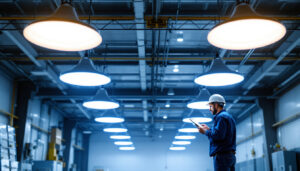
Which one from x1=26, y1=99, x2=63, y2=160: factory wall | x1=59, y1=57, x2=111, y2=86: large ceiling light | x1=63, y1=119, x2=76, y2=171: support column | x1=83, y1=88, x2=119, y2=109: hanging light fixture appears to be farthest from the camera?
x1=63, y1=119, x2=76, y2=171: support column

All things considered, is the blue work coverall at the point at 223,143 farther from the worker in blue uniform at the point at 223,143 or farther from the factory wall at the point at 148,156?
the factory wall at the point at 148,156

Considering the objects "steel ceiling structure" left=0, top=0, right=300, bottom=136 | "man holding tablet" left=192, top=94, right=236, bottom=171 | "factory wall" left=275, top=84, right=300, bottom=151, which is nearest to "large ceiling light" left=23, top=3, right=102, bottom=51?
"man holding tablet" left=192, top=94, right=236, bottom=171

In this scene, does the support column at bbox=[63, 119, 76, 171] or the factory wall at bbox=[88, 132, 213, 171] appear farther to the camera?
the factory wall at bbox=[88, 132, 213, 171]

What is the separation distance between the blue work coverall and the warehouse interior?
49.1 inches

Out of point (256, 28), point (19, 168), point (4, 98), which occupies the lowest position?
point (19, 168)

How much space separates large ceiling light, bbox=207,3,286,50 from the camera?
12.1 ft

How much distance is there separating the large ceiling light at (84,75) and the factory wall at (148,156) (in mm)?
21877

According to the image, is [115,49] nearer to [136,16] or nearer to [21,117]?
[136,16]

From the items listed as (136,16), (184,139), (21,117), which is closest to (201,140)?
(184,139)

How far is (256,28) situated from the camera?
3949 millimetres

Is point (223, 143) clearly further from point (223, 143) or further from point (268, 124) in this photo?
point (268, 124)

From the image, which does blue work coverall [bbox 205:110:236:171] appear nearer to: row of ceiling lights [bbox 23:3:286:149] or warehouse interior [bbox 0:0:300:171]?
row of ceiling lights [bbox 23:3:286:149]

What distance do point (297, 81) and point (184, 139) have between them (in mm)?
9370

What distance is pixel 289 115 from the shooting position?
14094 millimetres
